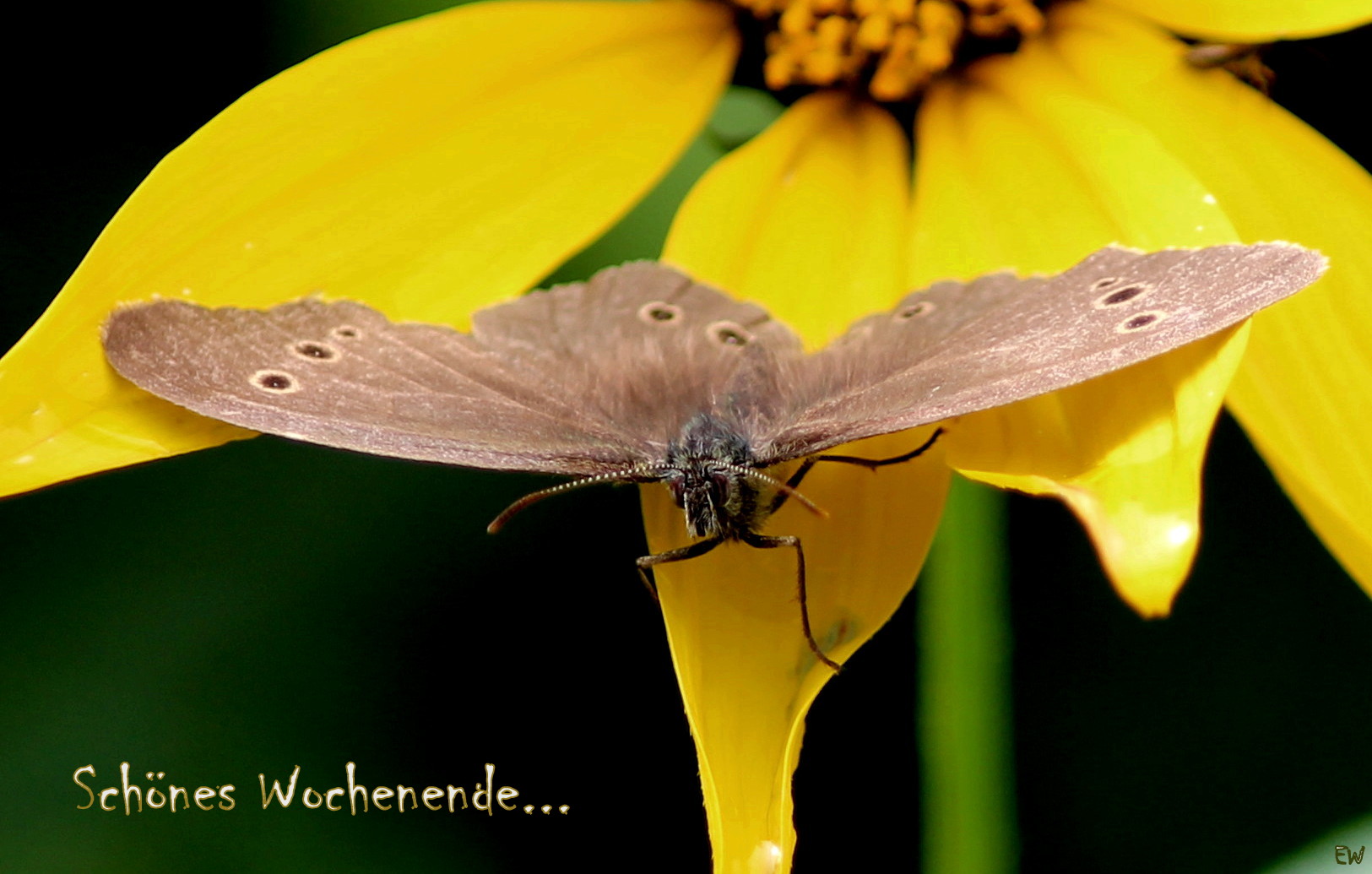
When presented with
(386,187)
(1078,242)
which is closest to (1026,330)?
(1078,242)

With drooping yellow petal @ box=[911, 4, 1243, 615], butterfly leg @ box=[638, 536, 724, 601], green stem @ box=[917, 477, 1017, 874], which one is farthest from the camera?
green stem @ box=[917, 477, 1017, 874]

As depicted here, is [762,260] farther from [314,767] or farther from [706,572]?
[314,767]

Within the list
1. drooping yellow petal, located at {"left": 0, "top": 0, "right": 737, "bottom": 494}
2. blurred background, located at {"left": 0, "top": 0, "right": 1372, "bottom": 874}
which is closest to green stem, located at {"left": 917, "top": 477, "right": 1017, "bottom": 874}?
blurred background, located at {"left": 0, "top": 0, "right": 1372, "bottom": 874}

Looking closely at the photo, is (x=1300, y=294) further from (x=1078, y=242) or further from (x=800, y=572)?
(x=800, y=572)

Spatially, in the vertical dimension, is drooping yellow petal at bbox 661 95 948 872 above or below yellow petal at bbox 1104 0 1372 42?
below

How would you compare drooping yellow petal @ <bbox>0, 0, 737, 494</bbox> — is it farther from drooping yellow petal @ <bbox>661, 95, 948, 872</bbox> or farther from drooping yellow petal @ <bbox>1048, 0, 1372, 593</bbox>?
drooping yellow petal @ <bbox>1048, 0, 1372, 593</bbox>

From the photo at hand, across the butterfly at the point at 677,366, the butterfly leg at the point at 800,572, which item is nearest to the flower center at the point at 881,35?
the butterfly at the point at 677,366

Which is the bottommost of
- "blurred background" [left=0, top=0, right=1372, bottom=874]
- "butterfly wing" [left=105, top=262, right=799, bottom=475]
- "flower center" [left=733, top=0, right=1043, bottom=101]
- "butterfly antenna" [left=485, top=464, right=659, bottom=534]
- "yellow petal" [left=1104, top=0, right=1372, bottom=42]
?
"blurred background" [left=0, top=0, right=1372, bottom=874]

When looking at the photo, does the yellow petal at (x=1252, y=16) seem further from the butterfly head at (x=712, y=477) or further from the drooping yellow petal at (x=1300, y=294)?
the butterfly head at (x=712, y=477)
